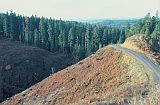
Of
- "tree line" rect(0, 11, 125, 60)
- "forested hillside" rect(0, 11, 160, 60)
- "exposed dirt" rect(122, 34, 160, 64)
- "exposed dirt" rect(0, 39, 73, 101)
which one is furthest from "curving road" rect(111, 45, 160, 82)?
"tree line" rect(0, 11, 125, 60)

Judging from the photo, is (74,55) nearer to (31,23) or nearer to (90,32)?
(90,32)

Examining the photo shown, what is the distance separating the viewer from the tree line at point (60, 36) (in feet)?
532

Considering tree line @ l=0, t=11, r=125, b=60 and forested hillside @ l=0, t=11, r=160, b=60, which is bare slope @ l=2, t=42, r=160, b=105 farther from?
tree line @ l=0, t=11, r=125, b=60

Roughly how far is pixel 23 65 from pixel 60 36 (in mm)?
36835

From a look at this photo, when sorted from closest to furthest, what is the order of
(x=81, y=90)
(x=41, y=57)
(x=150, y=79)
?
1. (x=150, y=79)
2. (x=81, y=90)
3. (x=41, y=57)

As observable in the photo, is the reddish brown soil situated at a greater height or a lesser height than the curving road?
lesser

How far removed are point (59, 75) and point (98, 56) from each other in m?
8.04

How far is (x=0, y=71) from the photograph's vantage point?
12938 cm

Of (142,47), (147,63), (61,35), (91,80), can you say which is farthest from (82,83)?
(61,35)

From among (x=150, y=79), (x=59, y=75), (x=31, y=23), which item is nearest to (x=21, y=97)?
(x=59, y=75)

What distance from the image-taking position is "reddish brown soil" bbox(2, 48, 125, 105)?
59850 millimetres

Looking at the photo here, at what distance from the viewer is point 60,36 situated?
17038 centimetres

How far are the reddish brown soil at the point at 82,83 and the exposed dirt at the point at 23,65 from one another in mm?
37695

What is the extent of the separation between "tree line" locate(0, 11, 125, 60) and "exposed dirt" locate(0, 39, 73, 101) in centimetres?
657
